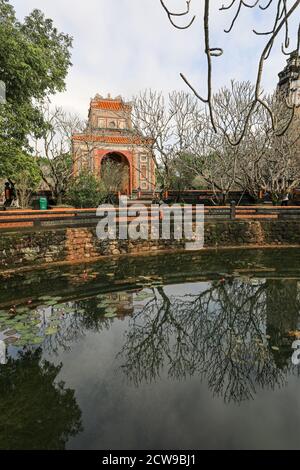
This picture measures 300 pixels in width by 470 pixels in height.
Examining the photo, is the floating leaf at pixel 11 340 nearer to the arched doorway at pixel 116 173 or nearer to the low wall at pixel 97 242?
the low wall at pixel 97 242

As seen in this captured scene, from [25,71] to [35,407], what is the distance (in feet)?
30.9

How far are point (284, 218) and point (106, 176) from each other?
45.1ft

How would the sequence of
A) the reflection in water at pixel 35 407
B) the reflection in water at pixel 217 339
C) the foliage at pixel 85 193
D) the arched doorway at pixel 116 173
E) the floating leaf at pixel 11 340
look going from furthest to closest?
the arched doorway at pixel 116 173 → the foliage at pixel 85 193 → the floating leaf at pixel 11 340 → the reflection in water at pixel 217 339 → the reflection in water at pixel 35 407

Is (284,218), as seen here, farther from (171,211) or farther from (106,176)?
(106,176)

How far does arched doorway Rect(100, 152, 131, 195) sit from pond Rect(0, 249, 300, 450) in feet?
51.8

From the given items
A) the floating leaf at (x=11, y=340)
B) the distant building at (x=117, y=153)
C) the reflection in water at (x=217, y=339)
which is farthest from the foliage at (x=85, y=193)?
the floating leaf at (x=11, y=340)

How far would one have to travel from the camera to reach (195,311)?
5.00 metres

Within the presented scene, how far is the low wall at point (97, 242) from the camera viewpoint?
304 inches

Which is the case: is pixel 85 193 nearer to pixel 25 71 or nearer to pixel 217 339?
pixel 25 71

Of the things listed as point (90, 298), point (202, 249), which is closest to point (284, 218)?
point (202, 249)

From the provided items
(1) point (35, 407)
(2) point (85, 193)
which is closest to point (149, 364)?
(1) point (35, 407)

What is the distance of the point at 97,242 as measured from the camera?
30.8 ft

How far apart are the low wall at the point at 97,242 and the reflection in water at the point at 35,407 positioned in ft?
15.6

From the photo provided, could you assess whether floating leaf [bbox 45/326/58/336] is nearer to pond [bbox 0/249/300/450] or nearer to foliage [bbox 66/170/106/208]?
pond [bbox 0/249/300/450]
